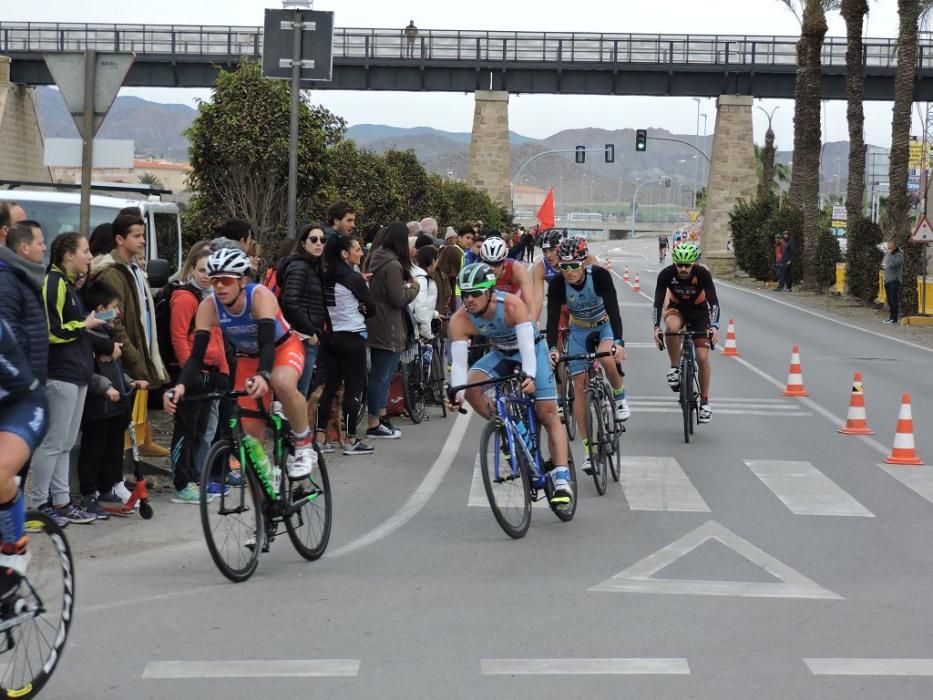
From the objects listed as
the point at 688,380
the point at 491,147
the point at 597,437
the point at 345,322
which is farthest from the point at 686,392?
the point at 491,147

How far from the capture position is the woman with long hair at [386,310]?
14.0 metres

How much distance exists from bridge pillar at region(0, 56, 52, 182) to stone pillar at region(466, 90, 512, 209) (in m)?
23.1

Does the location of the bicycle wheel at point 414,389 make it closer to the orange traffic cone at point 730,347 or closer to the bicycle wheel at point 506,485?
the bicycle wheel at point 506,485

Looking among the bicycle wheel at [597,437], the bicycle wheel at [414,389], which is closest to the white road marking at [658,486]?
the bicycle wheel at [597,437]

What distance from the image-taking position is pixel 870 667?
A: 20.7 ft

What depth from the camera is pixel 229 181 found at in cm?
2180

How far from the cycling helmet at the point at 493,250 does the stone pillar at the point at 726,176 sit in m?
64.7

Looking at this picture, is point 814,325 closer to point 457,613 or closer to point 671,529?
point 671,529

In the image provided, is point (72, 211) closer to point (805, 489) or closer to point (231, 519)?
point (805, 489)

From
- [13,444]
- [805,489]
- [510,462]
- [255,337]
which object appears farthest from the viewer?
[805,489]

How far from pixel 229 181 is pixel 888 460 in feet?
38.5

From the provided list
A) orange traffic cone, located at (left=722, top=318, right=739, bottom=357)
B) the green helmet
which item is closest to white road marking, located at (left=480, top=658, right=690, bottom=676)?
the green helmet

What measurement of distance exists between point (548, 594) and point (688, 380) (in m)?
6.86

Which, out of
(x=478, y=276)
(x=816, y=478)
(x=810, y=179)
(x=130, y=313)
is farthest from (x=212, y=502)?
(x=810, y=179)
